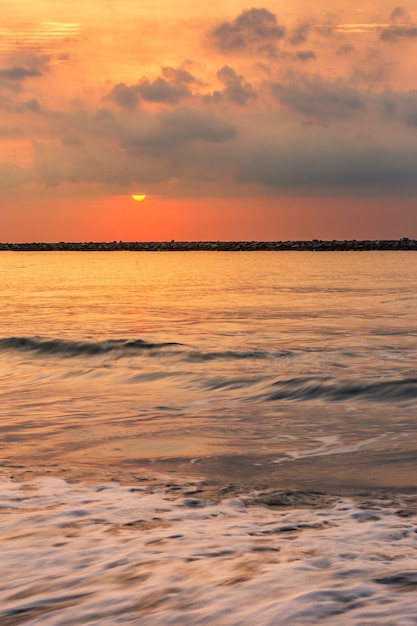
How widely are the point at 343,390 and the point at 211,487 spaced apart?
560 centimetres

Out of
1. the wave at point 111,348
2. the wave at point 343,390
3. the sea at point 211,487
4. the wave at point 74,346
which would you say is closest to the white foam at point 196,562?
the sea at point 211,487

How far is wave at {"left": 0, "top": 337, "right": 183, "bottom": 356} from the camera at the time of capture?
17250 mm

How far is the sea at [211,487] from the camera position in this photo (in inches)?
159

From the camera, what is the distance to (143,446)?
311 inches

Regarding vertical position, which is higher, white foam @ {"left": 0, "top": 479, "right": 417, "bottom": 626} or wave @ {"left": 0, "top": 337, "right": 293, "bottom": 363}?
white foam @ {"left": 0, "top": 479, "right": 417, "bottom": 626}

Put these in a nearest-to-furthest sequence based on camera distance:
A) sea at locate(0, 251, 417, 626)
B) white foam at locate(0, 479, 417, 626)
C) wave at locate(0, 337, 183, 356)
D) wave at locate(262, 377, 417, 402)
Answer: white foam at locate(0, 479, 417, 626)
sea at locate(0, 251, 417, 626)
wave at locate(262, 377, 417, 402)
wave at locate(0, 337, 183, 356)

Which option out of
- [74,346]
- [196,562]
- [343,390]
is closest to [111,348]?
[74,346]

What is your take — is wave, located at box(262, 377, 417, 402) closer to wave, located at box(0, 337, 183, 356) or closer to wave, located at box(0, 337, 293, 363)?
wave, located at box(0, 337, 293, 363)

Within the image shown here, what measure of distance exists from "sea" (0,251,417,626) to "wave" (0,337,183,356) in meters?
0.67

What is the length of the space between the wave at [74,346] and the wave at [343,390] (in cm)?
571

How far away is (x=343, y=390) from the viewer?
38.0 ft

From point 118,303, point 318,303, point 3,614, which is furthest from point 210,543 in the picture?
point 118,303

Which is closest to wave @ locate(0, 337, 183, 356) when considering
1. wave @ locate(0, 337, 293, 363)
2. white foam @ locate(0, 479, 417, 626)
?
wave @ locate(0, 337, 293, 363)

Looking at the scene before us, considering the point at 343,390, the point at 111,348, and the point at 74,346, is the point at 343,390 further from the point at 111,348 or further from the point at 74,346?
the point at 74,346
